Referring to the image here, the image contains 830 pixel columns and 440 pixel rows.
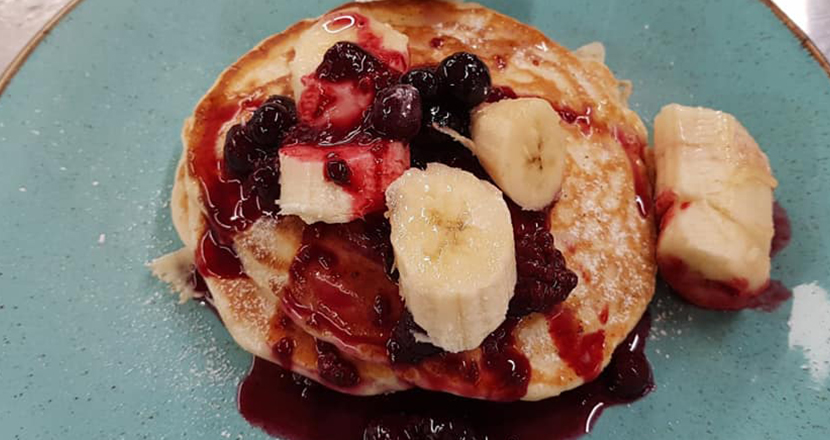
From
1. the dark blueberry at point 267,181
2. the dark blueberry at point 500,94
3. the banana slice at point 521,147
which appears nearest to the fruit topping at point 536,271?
the banana slice at point 521,147

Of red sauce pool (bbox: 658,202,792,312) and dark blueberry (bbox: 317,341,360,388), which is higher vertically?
red sauce pool (bbox: 658,202,792,312)

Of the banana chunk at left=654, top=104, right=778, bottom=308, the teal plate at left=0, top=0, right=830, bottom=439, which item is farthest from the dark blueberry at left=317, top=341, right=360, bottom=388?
the banana chunk at left=654, top=104, right=778, bottom=308

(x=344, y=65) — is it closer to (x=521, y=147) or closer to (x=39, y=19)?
(x=521, y=147)

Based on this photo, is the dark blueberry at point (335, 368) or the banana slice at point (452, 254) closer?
the banana slice at point (452, 254)

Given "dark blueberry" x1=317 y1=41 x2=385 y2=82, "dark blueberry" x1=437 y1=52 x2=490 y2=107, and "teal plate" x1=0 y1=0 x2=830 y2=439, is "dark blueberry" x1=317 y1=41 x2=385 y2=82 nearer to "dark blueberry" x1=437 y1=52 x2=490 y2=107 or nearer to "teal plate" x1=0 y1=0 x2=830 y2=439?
"dark blueberry" x1=437 y1=52 x2=490 y2=107

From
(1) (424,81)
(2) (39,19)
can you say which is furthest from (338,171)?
(2) (39,19)

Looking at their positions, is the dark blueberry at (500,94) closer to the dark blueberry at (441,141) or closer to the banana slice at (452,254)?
the dark blueberry at (441,141)
